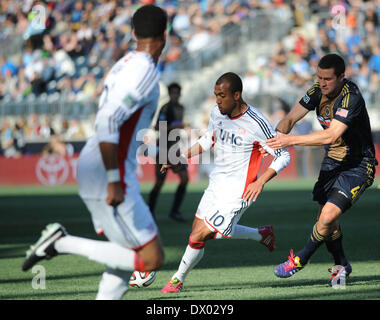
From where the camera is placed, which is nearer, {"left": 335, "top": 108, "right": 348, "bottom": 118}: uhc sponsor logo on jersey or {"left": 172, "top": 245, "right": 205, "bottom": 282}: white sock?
{"left": 335, "top": 108, "right": 348, "bottom": 118}: uhc sponsor logo on jersey

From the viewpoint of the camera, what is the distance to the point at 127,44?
1169 inches

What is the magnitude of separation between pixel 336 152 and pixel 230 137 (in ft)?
3.74

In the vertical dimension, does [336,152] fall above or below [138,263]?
above

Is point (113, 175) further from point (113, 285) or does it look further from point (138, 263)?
point (113, 285)

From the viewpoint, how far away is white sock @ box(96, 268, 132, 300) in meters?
5.44

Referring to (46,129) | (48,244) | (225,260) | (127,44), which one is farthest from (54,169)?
(48,244)

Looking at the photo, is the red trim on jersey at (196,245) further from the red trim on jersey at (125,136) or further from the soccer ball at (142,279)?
the red trim on jersey at (125,136)

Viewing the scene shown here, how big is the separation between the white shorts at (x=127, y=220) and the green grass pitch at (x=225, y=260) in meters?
1.69

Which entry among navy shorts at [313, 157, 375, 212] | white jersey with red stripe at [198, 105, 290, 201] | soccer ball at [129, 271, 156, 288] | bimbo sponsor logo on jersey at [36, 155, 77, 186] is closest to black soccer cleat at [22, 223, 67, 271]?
soccer ball at [129, 271, 156, 288]

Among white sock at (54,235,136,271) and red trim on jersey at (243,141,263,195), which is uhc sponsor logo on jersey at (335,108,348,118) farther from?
white sock at (54,235,136,271)

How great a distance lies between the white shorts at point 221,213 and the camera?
24.6 feet

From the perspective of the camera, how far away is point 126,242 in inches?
209

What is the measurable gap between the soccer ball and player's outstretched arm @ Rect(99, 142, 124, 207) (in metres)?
2.43
